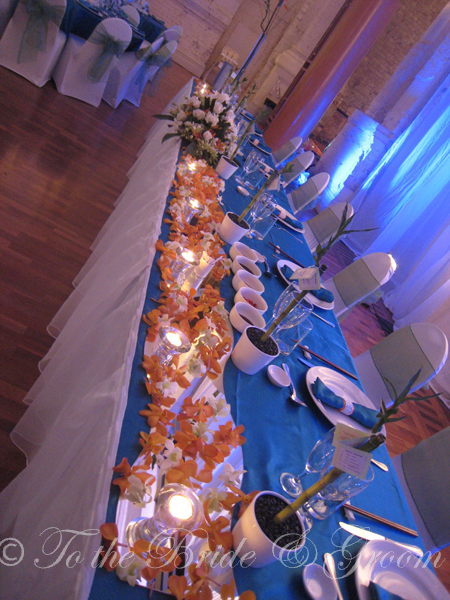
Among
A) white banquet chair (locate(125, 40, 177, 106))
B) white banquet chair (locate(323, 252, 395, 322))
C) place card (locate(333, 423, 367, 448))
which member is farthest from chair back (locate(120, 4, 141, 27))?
place card (locate(333, 423, 367, 448))

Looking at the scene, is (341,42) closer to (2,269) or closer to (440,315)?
(440,315)

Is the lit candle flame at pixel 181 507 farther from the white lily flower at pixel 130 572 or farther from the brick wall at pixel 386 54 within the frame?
the brick wall at pixel 386 54

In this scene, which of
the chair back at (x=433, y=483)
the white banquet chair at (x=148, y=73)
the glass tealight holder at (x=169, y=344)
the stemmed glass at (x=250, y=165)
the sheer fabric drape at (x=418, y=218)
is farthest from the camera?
the sheer fabric drape at (x=418, y=218)

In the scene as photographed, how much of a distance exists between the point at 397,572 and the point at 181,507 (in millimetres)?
644

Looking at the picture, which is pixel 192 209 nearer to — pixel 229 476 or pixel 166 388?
pixel 166 388

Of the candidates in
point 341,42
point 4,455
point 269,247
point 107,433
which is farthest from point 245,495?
point 341,42

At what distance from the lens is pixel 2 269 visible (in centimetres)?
201

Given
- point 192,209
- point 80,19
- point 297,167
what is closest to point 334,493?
point 192,209

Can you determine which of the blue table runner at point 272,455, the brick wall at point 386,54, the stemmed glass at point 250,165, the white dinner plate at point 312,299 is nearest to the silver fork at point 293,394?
the blue table runner at point 272,455

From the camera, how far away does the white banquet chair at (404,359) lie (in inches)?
77.9

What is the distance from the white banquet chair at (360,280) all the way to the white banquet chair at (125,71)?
3477 millimetres

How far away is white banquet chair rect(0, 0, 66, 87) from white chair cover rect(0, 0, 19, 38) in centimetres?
4

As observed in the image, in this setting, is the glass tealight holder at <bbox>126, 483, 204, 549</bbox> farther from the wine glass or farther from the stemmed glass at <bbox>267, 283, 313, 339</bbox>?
the stemmed glass at <bbox>267, 283, 313, 339</bbox>

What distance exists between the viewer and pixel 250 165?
9.53 ft
